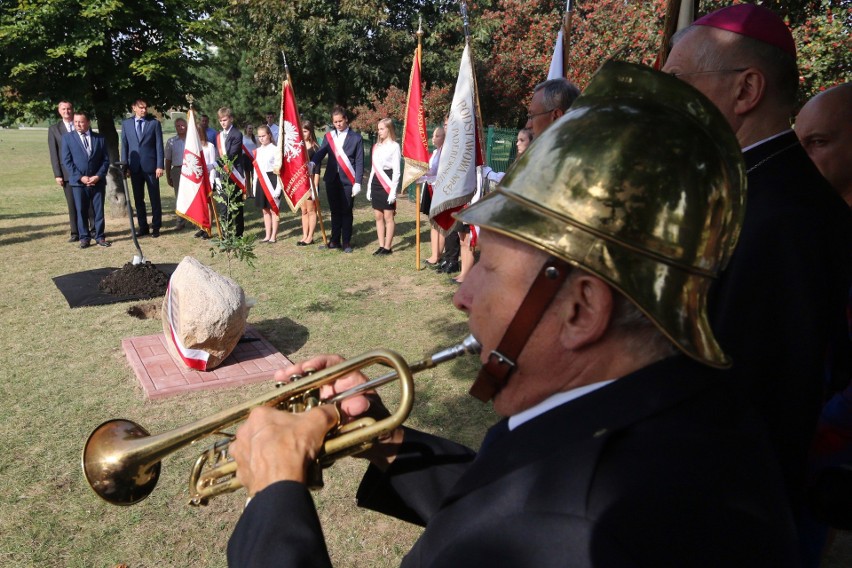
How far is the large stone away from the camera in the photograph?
214 inches

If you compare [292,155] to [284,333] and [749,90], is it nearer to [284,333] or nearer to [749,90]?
[284,333]

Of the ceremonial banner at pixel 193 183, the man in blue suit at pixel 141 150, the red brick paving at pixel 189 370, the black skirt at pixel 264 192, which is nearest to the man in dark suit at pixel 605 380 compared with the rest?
the red brick paving at pixel 189 370

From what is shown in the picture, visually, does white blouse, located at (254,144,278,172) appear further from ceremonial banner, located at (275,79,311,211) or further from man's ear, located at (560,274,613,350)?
man's ear, located at (560,274,613,350)

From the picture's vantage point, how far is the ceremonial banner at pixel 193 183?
34.3ft

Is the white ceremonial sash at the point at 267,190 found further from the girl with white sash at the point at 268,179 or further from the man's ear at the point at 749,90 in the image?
the man's ear at the point at 749,90

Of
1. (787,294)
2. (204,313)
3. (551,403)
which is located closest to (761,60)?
(787,294)

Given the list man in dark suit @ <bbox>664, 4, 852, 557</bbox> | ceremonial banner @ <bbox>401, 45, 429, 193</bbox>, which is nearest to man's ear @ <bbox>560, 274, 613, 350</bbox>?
man in dark suit @ <bbox>664, 4, 852, 557</bbox>

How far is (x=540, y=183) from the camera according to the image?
47.0 inches

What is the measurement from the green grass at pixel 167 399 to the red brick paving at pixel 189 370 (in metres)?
0.12

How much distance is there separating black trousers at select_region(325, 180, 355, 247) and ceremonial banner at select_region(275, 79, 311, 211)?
44cm

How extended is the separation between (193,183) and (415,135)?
159 inches

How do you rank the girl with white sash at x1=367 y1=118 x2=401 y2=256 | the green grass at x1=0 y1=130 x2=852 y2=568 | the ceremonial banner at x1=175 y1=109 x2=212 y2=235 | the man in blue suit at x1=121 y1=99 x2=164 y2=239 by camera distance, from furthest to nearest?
the man in blue suit at x1=121 y1=99 x2=164 y2=239 < the ceremonial banner at x1=175 y1=109 x2=212 y2=235 < the girl with white sash at x1=367 y1=118 x2=401 y2=256 < the green grass at x1=0 y1=130 x2=852 y2=568

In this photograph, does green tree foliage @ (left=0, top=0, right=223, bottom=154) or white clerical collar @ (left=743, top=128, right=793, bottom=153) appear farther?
green tree foliage @ (left=0, top=0, right=223, bottom=154)

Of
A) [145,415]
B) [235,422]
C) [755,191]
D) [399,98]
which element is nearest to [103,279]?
[145,415]
